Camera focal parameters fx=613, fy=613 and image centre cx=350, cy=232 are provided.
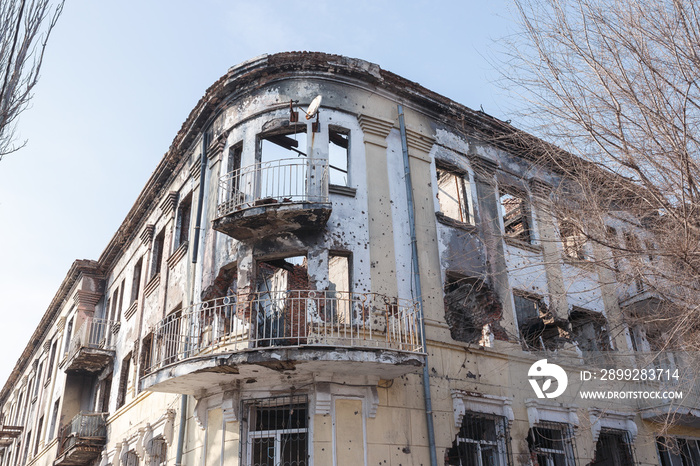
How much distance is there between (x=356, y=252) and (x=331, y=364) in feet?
8.51

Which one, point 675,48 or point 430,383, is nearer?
point 675,48

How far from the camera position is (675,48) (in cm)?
728

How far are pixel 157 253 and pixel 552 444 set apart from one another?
36.9 feet

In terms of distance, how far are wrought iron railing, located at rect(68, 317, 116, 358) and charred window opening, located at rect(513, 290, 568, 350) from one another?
1193 centimetres

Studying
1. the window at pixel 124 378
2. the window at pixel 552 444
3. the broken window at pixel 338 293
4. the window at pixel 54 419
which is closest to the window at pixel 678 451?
the window at pixel 552 444

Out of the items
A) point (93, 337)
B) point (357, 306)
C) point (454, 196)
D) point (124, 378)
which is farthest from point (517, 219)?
point (93, 337)

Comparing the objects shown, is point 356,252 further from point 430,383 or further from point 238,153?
point 238,153

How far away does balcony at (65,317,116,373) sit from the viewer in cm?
1794

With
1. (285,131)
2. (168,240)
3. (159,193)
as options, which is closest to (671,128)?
(285,131)

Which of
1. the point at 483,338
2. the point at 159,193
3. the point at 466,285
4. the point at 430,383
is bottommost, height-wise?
the point at 430,383

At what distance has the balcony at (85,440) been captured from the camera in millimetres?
16500

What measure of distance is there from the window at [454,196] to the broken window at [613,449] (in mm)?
5626

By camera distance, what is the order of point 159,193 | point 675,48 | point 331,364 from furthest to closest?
1. point 159,193
2. point 331,364
3. point 675,48

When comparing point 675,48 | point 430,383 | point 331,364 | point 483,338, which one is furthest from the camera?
point 483,338
